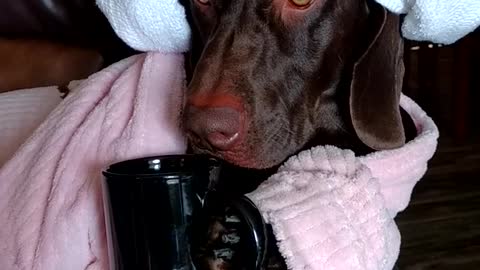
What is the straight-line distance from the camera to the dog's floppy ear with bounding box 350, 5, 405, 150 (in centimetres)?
97

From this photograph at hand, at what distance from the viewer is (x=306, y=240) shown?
0.75 m

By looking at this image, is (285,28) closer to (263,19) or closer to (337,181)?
(263,19)

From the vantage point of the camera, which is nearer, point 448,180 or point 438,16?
point 438,16

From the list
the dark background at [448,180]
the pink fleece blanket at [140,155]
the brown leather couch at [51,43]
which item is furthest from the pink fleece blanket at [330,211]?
the dark background at [448,180]

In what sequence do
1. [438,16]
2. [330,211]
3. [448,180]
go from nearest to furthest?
[330,211]
[438,16]
[448,180]

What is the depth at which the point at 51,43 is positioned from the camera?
1.51m

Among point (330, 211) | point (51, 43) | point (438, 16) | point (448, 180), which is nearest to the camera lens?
point (330, 211)

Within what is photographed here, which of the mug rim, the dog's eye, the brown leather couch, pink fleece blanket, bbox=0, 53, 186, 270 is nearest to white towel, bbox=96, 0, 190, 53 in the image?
pink fleece blanket, bbox=0, 53, 186, 270

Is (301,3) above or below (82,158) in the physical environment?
above

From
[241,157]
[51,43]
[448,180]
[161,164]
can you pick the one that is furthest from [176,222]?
[448,180]

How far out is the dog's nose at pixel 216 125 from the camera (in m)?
0.81

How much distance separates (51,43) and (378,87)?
716 millimetres

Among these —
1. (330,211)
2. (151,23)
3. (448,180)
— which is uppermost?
(151,23)

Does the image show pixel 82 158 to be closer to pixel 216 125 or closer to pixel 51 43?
pixel 216 125
